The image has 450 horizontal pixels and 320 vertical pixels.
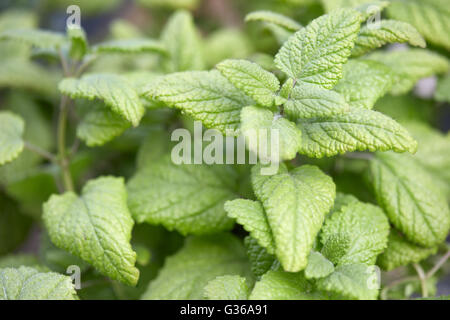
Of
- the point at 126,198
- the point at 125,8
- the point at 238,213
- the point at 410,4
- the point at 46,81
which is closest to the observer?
the point at 238,213

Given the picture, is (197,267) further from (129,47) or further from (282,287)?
(129,47)

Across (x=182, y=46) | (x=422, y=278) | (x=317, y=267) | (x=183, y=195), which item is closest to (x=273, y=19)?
(x=182, y=46)

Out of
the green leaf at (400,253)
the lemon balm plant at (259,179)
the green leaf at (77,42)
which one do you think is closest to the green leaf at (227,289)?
the lemon balm plant at (259,179)

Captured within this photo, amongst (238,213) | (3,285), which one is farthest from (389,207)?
(3,285)

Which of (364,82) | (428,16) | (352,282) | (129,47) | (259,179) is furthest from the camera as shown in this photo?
(428,16)

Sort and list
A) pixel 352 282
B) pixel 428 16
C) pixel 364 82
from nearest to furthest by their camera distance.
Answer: pixel 352 282 → pixel 364 82 → pixel 428 16

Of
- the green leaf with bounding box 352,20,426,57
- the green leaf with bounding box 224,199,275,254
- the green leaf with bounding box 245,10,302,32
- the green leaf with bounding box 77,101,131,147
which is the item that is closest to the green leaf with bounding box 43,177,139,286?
the green leaf with bounding box 77,101,131,147

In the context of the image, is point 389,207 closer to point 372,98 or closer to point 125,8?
point 372,98
